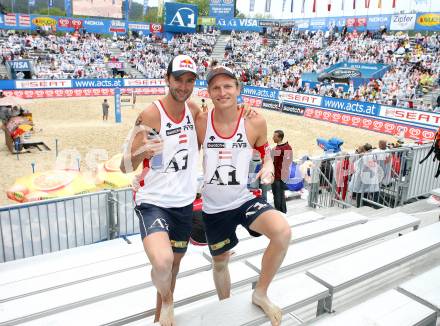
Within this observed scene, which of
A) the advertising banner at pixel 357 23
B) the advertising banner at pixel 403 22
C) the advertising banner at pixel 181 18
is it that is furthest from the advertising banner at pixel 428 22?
the advertising banner at pixel 181 18

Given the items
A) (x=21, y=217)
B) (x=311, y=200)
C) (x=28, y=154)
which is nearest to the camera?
(x=21, y=217)

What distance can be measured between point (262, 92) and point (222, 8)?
25450 mm

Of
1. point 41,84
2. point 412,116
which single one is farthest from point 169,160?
point 41,84

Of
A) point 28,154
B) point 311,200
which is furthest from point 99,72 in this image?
point 311,200

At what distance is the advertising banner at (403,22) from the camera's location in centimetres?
3139

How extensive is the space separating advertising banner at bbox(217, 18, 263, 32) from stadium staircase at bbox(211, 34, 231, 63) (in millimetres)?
1192

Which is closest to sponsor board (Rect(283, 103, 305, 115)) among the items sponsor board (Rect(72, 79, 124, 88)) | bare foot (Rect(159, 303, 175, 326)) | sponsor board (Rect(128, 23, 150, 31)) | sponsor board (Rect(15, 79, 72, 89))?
sponsor board (Rect(72, 79, 124, 88))

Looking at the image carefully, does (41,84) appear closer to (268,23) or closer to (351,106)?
(351,106)

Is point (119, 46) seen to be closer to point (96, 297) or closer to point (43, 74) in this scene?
point (43, 74)

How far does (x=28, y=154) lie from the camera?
14.6 metres

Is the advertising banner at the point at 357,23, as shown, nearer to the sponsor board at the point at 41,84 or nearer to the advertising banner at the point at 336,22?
the advertising banner at the point at 336,22

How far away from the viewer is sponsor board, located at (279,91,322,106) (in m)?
24.8

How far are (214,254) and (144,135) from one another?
42.9 inches

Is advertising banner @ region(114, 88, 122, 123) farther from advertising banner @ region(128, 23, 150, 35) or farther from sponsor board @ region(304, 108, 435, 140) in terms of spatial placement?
advertising banner @ region(128, 23, 150, 35)
